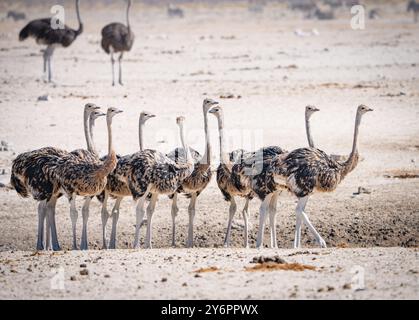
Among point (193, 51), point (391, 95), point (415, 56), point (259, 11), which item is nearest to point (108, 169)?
point (391, 95)

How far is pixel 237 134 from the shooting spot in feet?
49.5

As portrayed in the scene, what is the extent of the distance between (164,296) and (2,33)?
1074 inches

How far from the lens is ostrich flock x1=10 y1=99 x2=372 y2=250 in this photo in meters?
9.89

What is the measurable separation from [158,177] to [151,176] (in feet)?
0.23

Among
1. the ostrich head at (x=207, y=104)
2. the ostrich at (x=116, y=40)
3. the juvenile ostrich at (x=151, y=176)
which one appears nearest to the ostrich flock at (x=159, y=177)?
the juvenile ostrich at (x=151, y=176)

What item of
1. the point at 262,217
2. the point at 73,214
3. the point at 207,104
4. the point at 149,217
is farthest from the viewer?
the point at 207,104

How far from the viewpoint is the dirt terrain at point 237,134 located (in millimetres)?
8148

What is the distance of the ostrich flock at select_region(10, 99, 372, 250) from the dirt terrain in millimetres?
648

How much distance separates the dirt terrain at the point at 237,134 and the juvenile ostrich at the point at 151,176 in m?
0.90

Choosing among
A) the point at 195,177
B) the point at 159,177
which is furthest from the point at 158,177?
the point at 195,177

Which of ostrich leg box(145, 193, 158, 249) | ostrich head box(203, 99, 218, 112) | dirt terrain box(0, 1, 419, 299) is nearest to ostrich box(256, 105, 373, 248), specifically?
dirt terrain box(0, 1, 419, 299)

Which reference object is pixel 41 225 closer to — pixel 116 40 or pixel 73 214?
pixel 73 214
